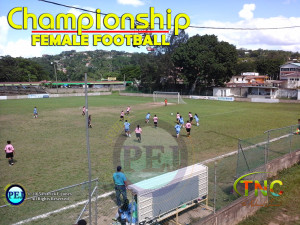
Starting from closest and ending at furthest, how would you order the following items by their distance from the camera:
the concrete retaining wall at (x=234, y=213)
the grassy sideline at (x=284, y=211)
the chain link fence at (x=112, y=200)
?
the concrete retaining wall at (x=234, y=213) → the chain link fence at (x=112, y=200) → the grassy sideline at (x=284, y=211)

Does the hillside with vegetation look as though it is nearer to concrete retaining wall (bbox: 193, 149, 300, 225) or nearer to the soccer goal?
the soccer goal

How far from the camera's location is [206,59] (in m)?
55.9

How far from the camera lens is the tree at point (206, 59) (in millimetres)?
56312

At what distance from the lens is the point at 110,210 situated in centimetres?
826

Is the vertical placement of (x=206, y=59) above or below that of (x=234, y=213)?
above

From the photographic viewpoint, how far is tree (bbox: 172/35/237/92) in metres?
56.3

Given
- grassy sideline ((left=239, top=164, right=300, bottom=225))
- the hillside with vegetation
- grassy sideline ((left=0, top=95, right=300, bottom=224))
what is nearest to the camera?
grassy sideline ((left=239, top=164, right=300, bottom=225))

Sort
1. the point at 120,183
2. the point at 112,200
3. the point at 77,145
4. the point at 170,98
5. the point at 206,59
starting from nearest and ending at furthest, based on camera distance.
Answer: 1. the point at 120,183
2. the point at 112,200
3. the point at 77,145
4. the point at 170,98
5. the point at 206,59

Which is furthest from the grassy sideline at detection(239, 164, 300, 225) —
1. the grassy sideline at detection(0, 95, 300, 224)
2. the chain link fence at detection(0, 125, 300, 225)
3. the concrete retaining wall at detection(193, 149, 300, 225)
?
the grassy sideline at detection(0, 95, 300, 224)

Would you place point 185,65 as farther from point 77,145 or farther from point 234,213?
point 234,213

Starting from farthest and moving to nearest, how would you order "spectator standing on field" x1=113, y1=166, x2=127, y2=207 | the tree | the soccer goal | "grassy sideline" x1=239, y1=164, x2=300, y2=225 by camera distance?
the tree, the soccer goal, "spectator standing on field" x1=113, y1=166, x2=127, y2=207, "grassy sideline" x1=239, y1=164, x2=300, y2=225

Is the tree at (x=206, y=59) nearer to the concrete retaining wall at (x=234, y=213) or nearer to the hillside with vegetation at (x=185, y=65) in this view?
the hillside with vegetation at (x=185, y=65)

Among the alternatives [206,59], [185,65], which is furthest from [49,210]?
[185,65]

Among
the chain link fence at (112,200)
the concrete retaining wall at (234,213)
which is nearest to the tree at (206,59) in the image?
the chain link fence at (112,200)
